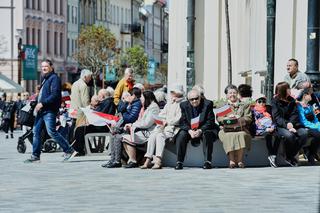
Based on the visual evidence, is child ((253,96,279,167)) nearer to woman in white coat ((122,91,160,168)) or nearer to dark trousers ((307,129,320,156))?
dark trousers ((307,129,320,156))

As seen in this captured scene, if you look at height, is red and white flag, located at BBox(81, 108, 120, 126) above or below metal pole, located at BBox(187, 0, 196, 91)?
below

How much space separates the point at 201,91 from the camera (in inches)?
797

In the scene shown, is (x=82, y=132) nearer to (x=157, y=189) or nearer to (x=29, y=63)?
(x=157, y=189)

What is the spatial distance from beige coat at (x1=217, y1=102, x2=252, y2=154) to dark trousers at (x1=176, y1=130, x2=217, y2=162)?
178 mm

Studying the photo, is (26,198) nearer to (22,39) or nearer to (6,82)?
(6,82)

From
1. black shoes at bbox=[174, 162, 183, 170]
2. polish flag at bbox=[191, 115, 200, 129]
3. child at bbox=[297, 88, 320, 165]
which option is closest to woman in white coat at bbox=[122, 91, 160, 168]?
polish flag at bbox=[191, 115, 200, 129]

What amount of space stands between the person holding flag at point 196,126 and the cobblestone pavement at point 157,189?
0.36 meters

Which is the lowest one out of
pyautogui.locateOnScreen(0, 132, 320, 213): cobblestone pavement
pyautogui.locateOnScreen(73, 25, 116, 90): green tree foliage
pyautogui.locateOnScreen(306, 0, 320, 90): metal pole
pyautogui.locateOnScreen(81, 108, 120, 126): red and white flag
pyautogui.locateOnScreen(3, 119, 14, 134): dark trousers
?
pyautogui.locateOnScreen(3, 119, 14, 134): dark trousers

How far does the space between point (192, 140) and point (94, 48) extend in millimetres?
80612

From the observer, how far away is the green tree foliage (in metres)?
99.9

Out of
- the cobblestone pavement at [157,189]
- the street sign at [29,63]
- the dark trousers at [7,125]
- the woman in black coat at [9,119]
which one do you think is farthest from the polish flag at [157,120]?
the street sign at [29,63]

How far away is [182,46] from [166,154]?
1856 cm

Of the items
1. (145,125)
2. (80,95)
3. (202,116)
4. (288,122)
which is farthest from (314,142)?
(80,95)

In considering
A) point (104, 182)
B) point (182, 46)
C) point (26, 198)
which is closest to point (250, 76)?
point (182, 46)
